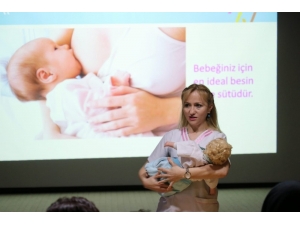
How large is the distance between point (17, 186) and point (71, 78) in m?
1.40

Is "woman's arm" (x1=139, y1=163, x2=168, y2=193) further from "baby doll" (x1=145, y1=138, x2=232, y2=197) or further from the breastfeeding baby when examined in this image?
the breastfeeding baby

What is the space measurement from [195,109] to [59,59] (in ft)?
10.1

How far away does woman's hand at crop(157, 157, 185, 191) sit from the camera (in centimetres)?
219

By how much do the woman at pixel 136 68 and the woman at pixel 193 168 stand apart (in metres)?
2.82

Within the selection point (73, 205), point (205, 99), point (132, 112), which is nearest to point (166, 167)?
point (205, 99)

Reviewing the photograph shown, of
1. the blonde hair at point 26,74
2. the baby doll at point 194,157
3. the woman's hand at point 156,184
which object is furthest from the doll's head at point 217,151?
the blonde hair at point 26,74

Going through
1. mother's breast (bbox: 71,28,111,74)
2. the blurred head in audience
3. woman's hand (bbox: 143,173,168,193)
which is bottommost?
woman's hand (bbox: 143,173,168,193)

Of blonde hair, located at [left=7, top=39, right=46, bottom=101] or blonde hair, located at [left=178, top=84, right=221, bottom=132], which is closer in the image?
blonde hair, located at [left=178, top=84, right=221, bottom=132]

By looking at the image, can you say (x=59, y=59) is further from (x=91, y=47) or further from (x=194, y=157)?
(x=194, y=157)

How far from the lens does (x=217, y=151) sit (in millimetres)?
2111

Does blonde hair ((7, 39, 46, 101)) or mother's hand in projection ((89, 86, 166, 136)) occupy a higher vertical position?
blonde hair ((7, 39, 46, 101))

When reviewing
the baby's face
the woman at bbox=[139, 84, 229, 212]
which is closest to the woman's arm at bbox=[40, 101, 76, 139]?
the baby's face

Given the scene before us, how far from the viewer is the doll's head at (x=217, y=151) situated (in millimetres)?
2115
